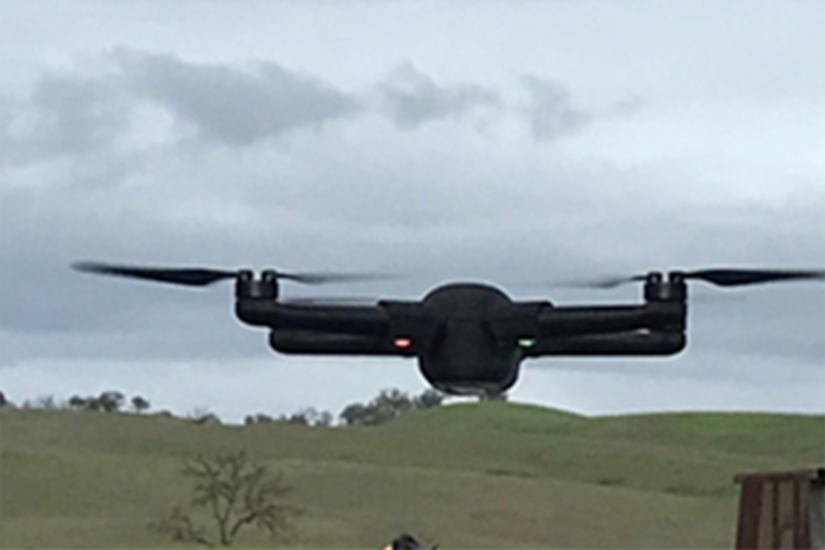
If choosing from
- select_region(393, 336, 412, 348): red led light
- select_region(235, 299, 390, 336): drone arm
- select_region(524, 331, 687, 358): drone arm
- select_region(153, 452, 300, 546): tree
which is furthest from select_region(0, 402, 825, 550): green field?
select_region(393, 336, 412, 348): red led light

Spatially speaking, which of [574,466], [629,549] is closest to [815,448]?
[574,466]

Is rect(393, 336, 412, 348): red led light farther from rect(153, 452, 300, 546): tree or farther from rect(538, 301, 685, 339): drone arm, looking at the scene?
rect(153, 452, 300, 546): tree

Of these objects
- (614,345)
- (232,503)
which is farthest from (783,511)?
(232,503)

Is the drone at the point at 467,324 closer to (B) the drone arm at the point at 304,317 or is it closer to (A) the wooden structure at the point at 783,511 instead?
(B) the drone arm at the point at 304,317

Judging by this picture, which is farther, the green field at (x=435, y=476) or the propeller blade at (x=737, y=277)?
the green field at (x=435, y=476)

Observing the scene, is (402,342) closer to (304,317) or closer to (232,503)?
(304,317)

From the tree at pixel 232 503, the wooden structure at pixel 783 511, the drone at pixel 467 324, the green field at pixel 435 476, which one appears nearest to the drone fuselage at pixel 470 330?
the drone at pixel 467 324
